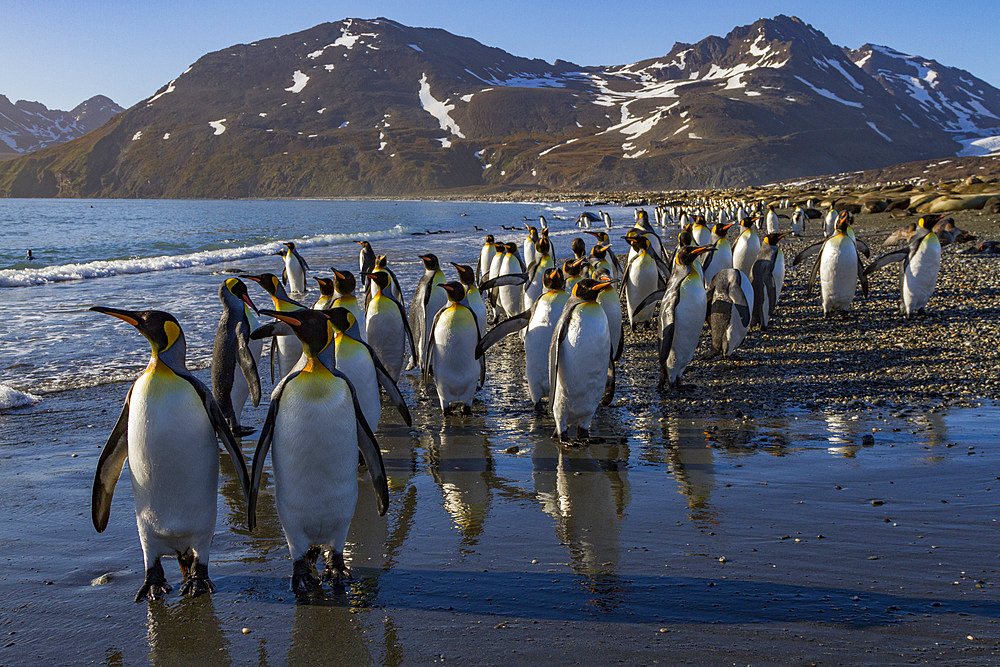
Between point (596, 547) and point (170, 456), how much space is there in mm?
1862

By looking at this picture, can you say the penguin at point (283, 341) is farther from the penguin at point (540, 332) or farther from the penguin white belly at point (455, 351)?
the penguin at point (540, 332)

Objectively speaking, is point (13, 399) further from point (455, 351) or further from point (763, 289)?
point (763, 289)

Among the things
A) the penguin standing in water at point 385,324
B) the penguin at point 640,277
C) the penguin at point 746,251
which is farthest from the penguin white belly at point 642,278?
the penguin standing in water at point 385,324

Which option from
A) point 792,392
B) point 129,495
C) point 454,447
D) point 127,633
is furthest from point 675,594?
point 792,392

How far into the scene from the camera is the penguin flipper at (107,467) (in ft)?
10.4

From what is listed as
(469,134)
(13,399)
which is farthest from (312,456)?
(469,134)

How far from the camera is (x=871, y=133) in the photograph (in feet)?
436

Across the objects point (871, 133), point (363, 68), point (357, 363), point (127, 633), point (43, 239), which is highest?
point (363, 68)

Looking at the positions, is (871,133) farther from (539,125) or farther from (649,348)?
(649,348)

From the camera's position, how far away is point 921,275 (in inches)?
344

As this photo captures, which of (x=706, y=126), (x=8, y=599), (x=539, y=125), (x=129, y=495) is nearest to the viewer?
(x=8, y=599)

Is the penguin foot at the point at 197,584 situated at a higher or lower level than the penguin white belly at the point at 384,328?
lower

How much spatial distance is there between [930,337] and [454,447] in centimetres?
544

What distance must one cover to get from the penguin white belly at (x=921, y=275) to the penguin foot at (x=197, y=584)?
8.42 m
